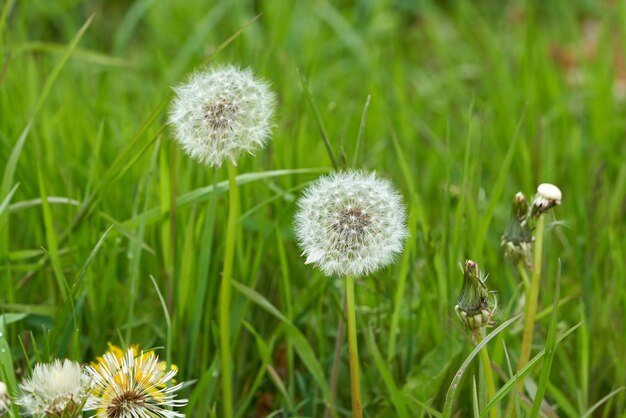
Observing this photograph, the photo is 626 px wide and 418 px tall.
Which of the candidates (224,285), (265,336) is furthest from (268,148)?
(224,285)

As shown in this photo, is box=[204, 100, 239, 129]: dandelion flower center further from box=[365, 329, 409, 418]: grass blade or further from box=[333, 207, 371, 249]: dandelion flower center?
box=[365, 329, 409, 418]: grass blade

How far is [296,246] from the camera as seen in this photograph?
2.20 meters

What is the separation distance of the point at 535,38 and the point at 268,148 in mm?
1540

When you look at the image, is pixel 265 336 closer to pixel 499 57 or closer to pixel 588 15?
pixel 499 57

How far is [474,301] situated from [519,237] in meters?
0.21

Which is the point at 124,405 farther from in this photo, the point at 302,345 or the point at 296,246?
the point at 296,246

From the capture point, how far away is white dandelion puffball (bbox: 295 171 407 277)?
1.41 m

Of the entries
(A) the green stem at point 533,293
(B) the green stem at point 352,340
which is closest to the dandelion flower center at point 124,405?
(B) the green stem at point 352,340

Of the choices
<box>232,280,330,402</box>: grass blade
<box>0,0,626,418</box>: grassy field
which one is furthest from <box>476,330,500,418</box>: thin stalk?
<box>232,280,330,402</box>: grass blade

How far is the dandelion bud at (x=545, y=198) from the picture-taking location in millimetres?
1456

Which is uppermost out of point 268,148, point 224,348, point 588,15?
point 588,15

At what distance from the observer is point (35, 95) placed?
287 centimetres

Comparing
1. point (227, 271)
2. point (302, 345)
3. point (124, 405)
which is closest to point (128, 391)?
point (124, 405)

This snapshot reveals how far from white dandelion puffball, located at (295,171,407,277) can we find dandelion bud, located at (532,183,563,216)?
221 millimetres
